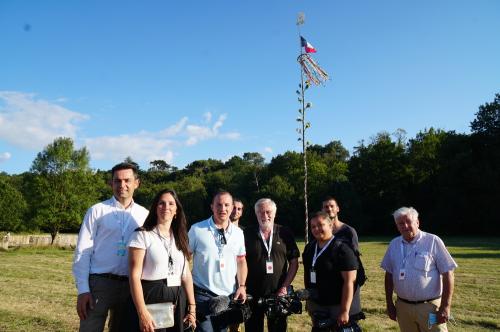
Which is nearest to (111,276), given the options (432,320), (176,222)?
(176,222)

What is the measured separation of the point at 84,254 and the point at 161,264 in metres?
0.80

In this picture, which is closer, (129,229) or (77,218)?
(129,229)

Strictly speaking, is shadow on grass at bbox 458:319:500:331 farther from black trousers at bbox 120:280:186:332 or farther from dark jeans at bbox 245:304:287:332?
black trousers at bbox 120:280:186:332

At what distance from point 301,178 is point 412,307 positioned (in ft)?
176

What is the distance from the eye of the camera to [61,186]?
37.3 meters

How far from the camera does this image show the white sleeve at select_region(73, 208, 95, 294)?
3732 millimetres

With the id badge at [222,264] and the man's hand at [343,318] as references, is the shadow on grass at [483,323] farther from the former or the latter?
the id badge at [222,264]

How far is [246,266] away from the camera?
196 inches

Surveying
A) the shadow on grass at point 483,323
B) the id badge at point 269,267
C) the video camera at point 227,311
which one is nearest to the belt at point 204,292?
the video camera at point 227,311

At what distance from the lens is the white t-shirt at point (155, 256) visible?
3559mm

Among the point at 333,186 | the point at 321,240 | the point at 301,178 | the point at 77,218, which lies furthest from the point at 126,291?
the point at 301,178

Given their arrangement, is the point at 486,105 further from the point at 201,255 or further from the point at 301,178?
the point at 201,255

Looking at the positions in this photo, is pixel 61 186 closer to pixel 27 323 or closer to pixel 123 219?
pixel 27 323

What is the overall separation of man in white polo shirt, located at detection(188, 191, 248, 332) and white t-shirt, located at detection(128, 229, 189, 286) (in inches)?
30.3
